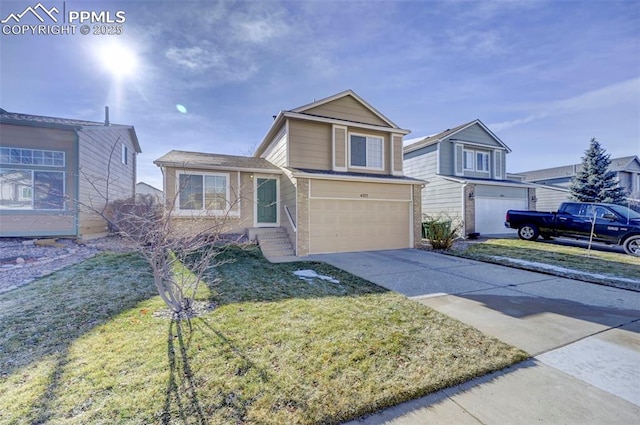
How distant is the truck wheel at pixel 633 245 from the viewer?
10.2m

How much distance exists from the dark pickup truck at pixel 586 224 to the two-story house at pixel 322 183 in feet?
20.3

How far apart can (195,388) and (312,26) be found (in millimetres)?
9295

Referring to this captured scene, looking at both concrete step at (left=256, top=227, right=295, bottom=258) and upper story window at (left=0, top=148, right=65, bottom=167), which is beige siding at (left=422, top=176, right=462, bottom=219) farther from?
upper story window at (left=0, top=148, right=65, bottom=167)

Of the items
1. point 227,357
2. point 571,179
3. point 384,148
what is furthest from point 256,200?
point 571,179

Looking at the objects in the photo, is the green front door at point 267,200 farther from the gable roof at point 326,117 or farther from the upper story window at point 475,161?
the upper story window at point 475,161

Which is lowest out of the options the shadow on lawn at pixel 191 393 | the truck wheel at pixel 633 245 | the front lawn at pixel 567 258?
the shadow on lawn at pixel 191 393

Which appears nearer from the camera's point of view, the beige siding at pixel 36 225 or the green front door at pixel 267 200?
the beige siding at pixel 36 225

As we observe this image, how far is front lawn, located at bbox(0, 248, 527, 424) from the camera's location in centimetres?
231

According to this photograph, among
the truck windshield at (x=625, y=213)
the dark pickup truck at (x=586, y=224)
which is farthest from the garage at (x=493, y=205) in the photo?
the truck windshield at (x=625, y=213)

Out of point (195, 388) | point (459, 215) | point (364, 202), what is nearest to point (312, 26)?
point (364, 202)

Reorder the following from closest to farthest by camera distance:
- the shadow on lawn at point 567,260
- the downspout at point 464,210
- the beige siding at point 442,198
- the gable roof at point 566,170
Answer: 1. the shadow on lawn at point 567,260
2. the downspout at point 464,210
3. the beige siding at point 442,198
4. the gable roof at point 566,170

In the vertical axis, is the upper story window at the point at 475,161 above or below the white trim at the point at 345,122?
below

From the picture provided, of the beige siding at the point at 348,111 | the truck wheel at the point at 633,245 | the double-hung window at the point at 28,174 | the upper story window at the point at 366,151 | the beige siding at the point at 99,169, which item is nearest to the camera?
the double-hung window at the point at 28,174

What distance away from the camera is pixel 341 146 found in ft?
39.5
